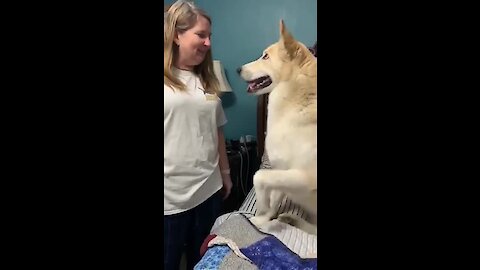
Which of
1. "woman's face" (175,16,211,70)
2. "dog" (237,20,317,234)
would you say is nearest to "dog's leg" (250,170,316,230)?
"dog" (237,20,317,234)

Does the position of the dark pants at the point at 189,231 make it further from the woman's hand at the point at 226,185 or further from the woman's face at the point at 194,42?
the woman's face at the point at 194,42

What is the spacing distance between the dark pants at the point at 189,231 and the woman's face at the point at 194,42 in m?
0.34

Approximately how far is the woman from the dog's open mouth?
0.26 ft

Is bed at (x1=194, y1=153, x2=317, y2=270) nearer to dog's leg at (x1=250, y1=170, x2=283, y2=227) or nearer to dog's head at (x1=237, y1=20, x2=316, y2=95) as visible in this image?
dog's leg at (x1=250, y1=170, x2=283, y2=227)

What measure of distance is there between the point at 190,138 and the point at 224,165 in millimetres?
107

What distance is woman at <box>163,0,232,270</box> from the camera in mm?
861

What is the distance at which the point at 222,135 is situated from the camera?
900 millimetres

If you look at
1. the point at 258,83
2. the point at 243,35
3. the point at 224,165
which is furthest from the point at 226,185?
the point at 243,35

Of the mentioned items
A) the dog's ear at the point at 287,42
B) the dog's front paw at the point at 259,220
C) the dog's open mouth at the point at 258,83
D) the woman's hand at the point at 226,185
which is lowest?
the dog's front paw at the point at 259,220

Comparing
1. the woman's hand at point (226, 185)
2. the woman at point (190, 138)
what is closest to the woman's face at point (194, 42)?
the woman at point (190, 138)

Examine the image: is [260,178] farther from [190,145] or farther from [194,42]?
[194,42]

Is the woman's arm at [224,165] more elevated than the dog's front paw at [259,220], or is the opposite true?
the woman's arm at [224,165]

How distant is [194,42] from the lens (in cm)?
88

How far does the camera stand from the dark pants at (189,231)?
89cm
